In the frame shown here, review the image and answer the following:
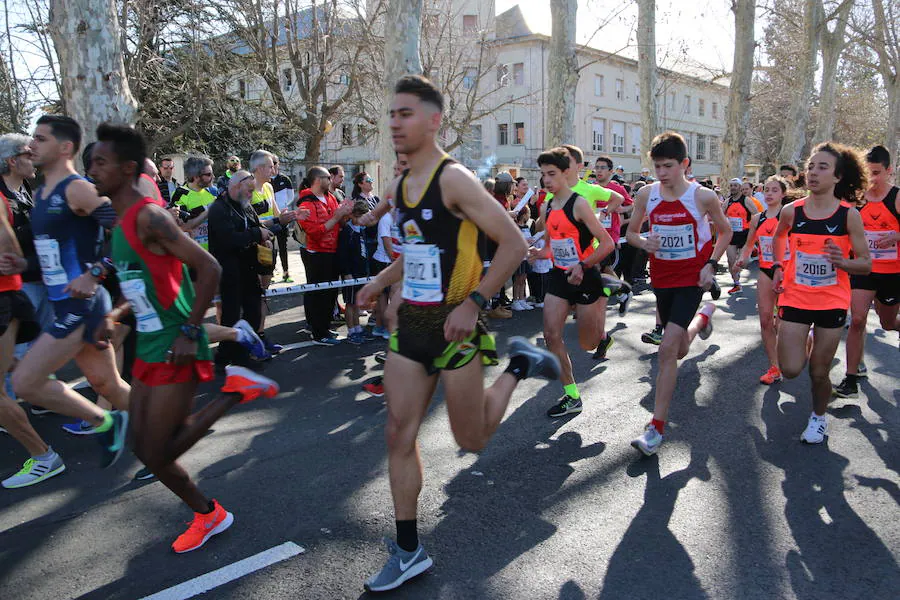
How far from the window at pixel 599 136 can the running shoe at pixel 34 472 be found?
52.5m

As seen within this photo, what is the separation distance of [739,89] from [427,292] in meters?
21.8

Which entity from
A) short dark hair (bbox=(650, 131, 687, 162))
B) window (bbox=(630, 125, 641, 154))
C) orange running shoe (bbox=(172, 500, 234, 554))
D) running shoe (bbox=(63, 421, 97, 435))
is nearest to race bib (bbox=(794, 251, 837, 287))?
short dark hair (bbox=(650, 131, 687, 162))

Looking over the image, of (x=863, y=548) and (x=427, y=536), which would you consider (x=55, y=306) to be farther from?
(x=863, y=548)

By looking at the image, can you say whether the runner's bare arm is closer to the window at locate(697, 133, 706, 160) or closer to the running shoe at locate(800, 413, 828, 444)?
the running shoe at locate(800, 413, 828, 444)

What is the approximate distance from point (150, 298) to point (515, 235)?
5.73 feet

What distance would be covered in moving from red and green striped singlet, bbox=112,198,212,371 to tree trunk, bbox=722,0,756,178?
Result: 2186 cm

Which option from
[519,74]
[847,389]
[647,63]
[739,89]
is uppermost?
[519,74]

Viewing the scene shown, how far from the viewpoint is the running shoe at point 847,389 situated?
588 centimetres

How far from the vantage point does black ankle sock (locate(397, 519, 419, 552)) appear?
120 inches

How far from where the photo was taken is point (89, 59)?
884cm

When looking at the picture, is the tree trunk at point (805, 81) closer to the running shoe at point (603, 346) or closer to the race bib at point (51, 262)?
the running shoe at point (603, 346)

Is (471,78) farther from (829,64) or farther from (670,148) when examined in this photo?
(670,148)

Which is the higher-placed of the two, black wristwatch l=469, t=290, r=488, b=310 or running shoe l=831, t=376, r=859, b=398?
black wristwatch l=469, t=290, r=488, b=310

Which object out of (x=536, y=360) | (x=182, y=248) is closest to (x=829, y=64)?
(x=536, y=360)
